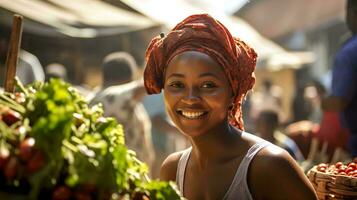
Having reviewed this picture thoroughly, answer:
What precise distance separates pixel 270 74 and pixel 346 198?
568 inches

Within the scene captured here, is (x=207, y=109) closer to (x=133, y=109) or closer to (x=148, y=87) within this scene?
(x=148, y=87)

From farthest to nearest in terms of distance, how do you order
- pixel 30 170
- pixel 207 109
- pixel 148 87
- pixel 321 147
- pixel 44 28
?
1. pixel 44 28
2. pixel 321 147
3. pixel 148 87
4. pixel 207 109
5. pixel 30 170

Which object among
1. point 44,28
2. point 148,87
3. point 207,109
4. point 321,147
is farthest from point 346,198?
point 44,28

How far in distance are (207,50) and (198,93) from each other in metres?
0.19

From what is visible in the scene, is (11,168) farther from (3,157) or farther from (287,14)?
(287,14)

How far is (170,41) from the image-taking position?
3.00 metres

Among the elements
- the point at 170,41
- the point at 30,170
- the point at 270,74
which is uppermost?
the point at 170,41

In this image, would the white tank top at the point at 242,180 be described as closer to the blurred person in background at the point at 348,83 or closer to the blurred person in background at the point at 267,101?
the blurred person in background at the point at 348,83

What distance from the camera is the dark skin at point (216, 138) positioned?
2807 mm

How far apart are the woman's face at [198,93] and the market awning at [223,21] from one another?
3.08 metres

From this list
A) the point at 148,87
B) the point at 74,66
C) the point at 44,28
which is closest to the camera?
the point at 148,87

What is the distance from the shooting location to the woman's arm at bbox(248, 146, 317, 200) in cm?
279

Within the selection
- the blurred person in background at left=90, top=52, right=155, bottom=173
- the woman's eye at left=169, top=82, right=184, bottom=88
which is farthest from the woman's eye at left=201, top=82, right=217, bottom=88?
the blurred person in background at left=90, top=52, right=155, bottom=173

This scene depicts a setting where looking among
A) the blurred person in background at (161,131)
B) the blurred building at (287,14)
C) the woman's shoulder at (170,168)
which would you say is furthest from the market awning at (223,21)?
the woman's shoulder at (170,168)
